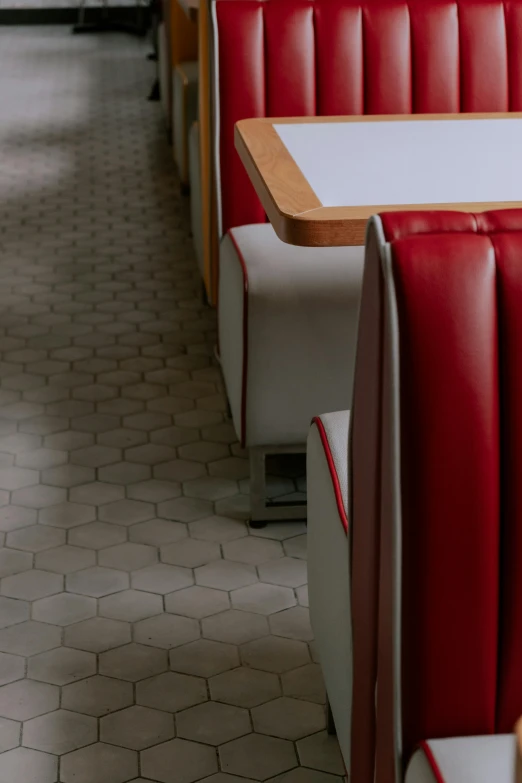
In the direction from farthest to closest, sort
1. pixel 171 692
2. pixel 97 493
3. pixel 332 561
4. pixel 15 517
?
pixel 97 493, pixel 15 517, pixel 171 692, pixel 332 561

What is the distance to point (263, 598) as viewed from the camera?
7.65 feet

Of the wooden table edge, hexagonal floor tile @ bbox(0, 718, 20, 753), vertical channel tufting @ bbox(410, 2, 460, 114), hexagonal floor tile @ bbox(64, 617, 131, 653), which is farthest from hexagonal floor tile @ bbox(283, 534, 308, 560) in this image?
vertical channel tufting @ bbox(410, 2, 460, 114)

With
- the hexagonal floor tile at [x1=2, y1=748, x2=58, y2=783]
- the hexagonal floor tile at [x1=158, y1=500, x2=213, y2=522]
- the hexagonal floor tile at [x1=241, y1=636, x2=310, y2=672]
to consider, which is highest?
the hexagonal floor tile at [x1=158, y1=500, x2=213, y2=522]

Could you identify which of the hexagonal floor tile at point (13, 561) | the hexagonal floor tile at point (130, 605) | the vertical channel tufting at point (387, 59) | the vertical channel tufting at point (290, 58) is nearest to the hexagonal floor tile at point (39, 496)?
the hexagonal floor tile at point (13, 561)

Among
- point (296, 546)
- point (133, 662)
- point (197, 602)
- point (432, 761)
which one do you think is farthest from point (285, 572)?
point (432, 761)

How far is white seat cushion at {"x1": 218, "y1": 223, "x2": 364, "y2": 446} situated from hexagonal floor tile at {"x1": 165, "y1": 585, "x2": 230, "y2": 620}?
39 centimetres

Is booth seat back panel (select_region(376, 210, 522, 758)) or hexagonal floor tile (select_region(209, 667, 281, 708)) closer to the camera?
booth seat back panel (select_region(376, 210, 522, 758))

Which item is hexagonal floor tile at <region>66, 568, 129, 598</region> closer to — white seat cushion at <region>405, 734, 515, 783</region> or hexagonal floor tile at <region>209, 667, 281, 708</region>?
hexagonal floor tile at <region>209, 667, 281, 708</region>

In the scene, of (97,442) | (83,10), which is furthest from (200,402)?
(83,10)

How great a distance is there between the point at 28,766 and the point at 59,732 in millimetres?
97

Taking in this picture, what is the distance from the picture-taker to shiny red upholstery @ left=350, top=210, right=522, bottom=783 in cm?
104

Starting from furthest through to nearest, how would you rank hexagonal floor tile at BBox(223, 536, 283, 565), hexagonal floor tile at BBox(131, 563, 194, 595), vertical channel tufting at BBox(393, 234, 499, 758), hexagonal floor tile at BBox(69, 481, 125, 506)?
hexagonal floor tile at BBox(69, 481, 125, 506)
hexagonal floor tile at BBox(223, 536, 283, 565)
hexagonal floor tile at BBox(131, 563, 194, 595)
vertical channel tufting at BBox(393, 234, 499, 758)

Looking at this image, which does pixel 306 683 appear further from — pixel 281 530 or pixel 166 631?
pixel 281 530

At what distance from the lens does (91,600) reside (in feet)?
7.61
